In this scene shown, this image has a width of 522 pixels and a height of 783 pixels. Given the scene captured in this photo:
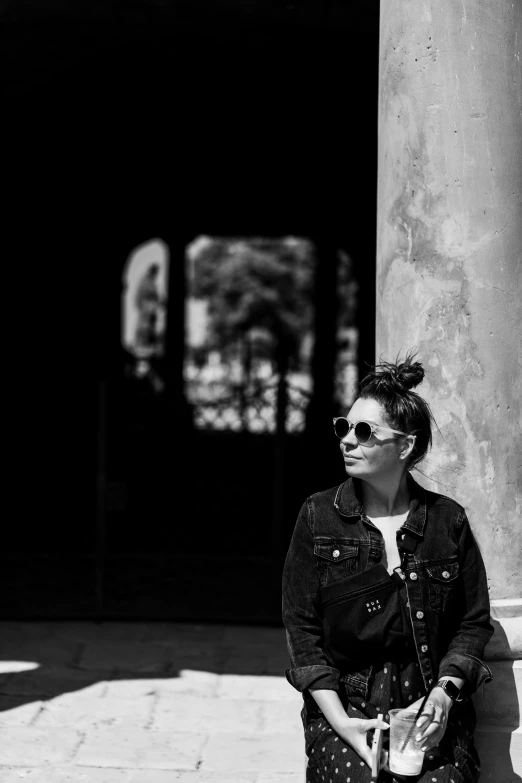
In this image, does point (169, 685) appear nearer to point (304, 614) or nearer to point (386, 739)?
point (304, 614)

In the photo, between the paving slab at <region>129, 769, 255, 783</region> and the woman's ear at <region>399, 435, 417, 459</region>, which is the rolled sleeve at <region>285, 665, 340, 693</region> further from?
the paving slab at <region>129, 769, 255, 783</region>

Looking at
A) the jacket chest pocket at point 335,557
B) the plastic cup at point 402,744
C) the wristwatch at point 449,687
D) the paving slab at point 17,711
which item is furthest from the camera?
the paving slab at point 17,711

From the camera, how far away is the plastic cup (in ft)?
8.95

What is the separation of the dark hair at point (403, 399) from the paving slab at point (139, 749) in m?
2.04

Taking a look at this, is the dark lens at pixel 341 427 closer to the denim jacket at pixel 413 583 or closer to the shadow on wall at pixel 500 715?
the denim jacket at pixel 413 583

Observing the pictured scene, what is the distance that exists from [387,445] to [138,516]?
8160 millimetres

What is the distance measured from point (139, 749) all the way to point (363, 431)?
2.21 m

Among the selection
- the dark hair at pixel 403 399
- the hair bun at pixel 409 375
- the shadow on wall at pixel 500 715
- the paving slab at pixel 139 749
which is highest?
the hair bun at pixel 409 375

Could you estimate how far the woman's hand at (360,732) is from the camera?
9.07 feet

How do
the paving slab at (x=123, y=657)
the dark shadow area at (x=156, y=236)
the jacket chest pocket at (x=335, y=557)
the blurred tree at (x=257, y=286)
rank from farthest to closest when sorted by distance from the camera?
the blurred tree at (x=257, y=286) < the dark shadow area at (x=156, y=236) < the paving slab at (x=123, y=657) < the jacket chest pocket at (x=335, y=557)

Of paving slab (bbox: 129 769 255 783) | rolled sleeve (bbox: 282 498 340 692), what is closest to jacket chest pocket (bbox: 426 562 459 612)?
rolled sleeve (bbox: 282 498 340 692)

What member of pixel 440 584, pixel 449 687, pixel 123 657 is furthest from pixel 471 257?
pixel 123 657

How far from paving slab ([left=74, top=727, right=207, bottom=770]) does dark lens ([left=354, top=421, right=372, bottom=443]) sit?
1995mm

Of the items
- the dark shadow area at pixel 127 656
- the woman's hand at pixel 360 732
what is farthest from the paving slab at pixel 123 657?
the woman's hand at pixel 360 732
